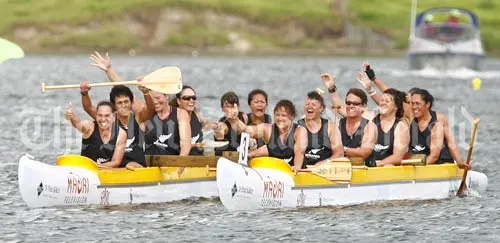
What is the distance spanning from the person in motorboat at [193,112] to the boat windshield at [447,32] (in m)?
56.9

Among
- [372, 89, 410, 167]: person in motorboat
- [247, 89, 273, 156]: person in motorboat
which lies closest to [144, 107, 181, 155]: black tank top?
[247, 89, 273, 156]: person in motorboat

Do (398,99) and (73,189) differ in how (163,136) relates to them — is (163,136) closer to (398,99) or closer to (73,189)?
(73,189)

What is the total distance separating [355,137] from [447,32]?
192 feet

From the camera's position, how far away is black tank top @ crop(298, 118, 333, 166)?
77.9 ft

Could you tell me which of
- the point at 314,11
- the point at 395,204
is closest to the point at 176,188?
the point at 395,204

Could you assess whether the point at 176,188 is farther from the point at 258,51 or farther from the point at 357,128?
the point at 258,51

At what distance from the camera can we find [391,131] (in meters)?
24.8

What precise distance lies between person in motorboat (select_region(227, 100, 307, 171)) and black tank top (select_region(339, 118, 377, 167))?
1.45 m

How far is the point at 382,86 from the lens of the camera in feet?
87.3

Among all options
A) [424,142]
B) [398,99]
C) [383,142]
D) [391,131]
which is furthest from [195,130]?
[424,142]

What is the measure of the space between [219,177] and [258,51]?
117476 mm

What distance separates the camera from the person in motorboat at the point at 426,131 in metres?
25.2

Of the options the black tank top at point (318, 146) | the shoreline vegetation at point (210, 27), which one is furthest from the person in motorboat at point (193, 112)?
the shoreline vegetation at point (210, 27)

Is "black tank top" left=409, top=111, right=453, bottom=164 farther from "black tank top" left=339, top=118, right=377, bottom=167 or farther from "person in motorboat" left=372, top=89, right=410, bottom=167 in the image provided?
"black tank top" left=339, top=118, right=377, bottom=167
